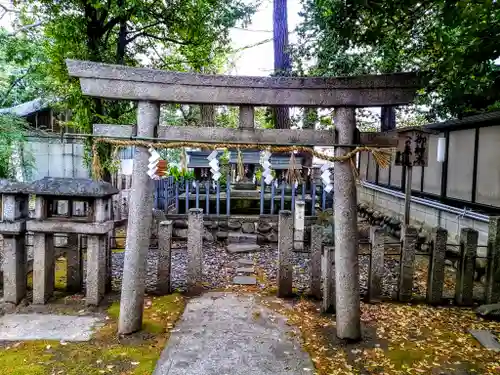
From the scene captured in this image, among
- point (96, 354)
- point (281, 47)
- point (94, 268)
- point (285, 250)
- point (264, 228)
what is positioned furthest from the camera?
point (281, 47)

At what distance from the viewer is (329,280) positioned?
17.3 ft

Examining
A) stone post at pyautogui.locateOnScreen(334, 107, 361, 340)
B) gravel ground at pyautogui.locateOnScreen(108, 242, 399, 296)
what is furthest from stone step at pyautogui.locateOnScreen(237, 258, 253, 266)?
stone post at pyautogui.locateOnScreen(334, 107, 361, 340)

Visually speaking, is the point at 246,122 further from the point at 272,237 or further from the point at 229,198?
the point at 272,237

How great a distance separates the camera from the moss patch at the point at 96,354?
3.76 metres

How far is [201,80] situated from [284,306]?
3.64 metres

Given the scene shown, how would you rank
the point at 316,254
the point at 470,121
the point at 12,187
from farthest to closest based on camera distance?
1. the point at 470,121
2. the point at 316,254
3. the point at 12,187

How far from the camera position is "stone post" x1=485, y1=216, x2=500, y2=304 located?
5.50 m

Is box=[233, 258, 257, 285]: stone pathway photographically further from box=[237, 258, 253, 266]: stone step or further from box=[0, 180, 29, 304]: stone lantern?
box=[0, 180, 29, 304]: stone lantern

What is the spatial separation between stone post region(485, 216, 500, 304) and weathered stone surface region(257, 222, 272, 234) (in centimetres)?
584

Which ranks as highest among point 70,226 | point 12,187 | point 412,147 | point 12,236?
point 412,147

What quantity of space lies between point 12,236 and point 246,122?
12.7 ft

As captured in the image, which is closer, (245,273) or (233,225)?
(245,273)

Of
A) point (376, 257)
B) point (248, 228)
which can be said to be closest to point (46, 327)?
point (376, 257)

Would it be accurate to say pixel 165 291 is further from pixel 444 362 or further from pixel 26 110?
pixel 26 110
